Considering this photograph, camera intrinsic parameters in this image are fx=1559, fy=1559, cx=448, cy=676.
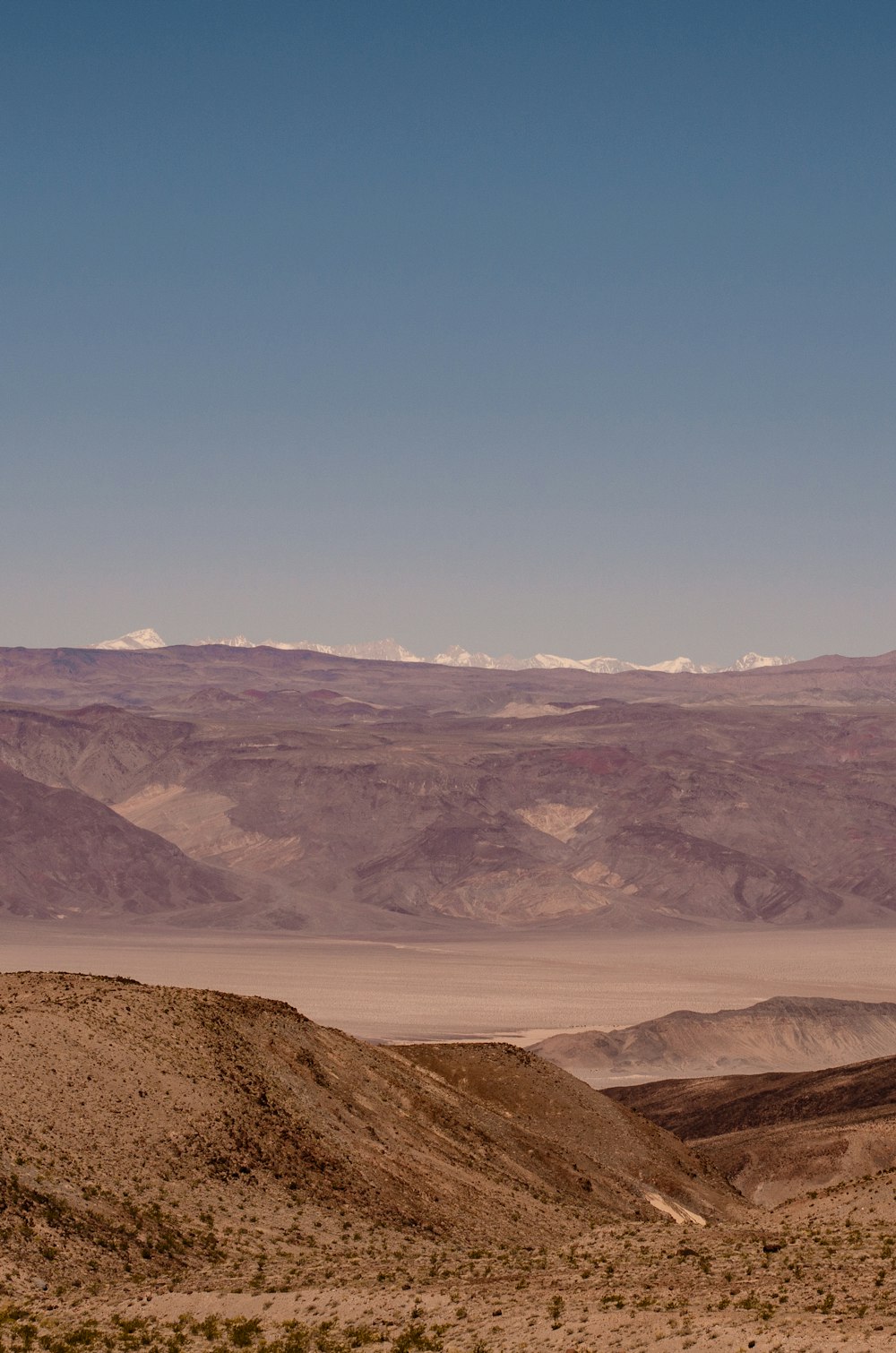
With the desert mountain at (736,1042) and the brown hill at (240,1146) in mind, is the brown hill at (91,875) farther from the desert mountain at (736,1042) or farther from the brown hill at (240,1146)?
the brown hill at (240,1146)

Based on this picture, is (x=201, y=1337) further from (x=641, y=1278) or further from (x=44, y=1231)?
(x=641, y=1278)

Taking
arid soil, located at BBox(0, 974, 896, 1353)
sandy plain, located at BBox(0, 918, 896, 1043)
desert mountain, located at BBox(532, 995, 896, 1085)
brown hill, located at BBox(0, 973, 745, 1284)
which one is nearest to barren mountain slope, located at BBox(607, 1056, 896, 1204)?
arid soil, located at BBox(0, 974, 896, 1353)

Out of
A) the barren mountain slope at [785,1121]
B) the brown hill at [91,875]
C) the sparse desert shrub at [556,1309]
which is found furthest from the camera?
the brown hill at [91,875]

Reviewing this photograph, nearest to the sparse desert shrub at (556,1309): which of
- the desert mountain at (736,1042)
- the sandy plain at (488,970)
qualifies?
the desert mountain at (736,1042)

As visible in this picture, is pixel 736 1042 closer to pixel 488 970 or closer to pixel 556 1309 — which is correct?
pixel 488 970

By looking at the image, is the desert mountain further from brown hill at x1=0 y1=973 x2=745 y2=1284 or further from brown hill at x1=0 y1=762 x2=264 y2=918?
brown hill at x1=0 y1=762 x2=264 y2=918

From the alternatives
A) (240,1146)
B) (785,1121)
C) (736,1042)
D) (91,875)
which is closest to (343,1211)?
(240,1146)
